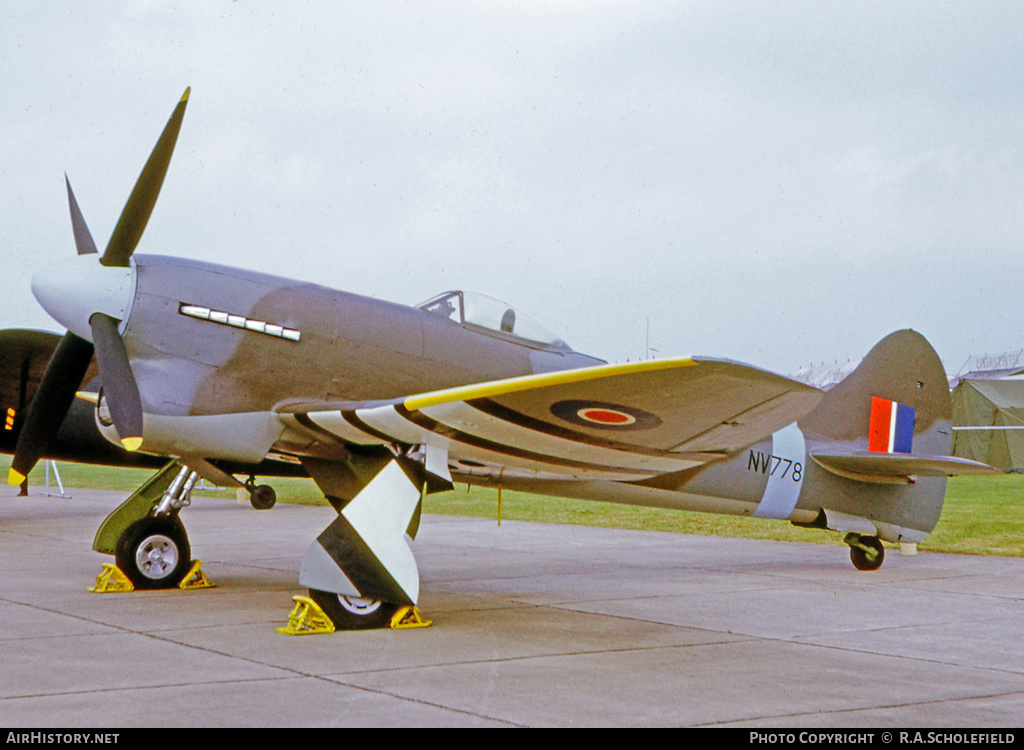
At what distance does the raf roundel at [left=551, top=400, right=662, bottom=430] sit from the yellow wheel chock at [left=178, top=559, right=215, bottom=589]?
3949mm

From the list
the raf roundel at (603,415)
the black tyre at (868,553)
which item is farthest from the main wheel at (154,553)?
the black tyre at (868,553)

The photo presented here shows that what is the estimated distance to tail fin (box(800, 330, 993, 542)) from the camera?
9234mm

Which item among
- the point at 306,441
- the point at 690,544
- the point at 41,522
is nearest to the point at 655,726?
the point at 306,441

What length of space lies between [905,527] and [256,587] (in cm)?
648

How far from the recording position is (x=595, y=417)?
568 centimetres

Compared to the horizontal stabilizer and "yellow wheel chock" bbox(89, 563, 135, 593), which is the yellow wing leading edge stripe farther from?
the horizontal stabilizer

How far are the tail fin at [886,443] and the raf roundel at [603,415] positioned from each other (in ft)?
13.3

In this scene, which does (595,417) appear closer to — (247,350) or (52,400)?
(247,350)

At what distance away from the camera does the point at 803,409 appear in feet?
17.5

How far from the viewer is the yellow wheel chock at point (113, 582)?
7.52 meters

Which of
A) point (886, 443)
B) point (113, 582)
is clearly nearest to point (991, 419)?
point (886, 443)

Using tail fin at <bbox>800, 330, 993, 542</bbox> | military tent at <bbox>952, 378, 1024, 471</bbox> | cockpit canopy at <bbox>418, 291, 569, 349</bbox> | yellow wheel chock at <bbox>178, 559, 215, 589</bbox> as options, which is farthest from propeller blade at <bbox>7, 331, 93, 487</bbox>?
military tent at <bbox>952, 378, 1024, 471</bbox>

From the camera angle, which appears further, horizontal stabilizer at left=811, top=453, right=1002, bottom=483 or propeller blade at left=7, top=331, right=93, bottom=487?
horizontal stabilizer at left=811, top=453, right=1002, bottom=483
